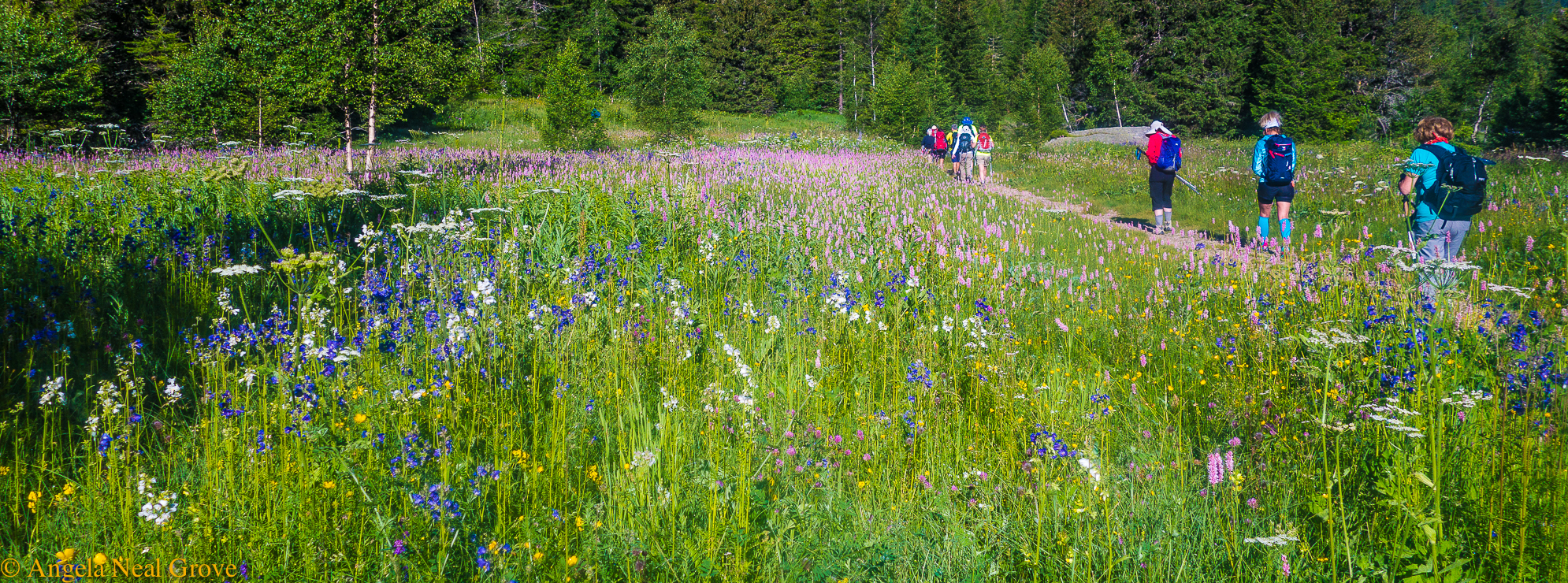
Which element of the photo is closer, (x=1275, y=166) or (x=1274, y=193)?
(x=1275, y=166)

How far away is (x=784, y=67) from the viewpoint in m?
64.8

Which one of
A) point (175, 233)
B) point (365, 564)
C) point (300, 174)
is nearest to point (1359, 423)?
point (365, 564)

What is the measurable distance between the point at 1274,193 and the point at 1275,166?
50 cm

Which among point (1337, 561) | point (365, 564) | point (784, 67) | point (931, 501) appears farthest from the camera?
point (784, 67)

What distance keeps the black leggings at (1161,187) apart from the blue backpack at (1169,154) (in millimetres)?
145

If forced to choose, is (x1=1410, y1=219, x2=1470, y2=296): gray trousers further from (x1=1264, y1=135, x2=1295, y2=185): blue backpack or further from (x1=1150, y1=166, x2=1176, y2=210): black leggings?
(x1=1150, y1=166, x2=1176, y2=210): black leggings

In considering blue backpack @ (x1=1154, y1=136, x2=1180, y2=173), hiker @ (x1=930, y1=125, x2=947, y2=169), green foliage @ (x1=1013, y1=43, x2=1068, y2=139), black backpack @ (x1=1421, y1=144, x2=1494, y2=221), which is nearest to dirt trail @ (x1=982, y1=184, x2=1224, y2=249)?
blue backpack @ (x1=1154, y1=136, x2=1180, y2=173)

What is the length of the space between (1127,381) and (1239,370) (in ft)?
2.09

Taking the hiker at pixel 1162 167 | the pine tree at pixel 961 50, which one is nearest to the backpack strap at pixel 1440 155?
the hiker at pixel 1162 167

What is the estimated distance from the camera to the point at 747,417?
9.62 feet

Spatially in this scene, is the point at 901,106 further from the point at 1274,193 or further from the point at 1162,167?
the point at 1274,193

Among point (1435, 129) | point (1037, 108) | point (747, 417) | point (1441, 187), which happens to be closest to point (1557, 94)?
point (1037, 108)

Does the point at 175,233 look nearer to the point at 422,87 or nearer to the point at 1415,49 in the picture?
the point at 422,87

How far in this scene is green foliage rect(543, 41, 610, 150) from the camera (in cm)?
2231
